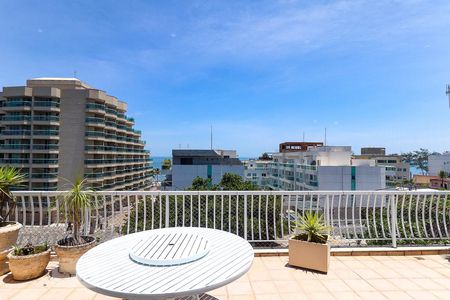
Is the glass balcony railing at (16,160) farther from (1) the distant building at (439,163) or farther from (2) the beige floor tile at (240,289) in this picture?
(1) the distant building at (439,163)

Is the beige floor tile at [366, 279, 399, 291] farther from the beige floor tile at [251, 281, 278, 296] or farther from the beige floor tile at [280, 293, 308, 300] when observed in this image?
the beige floor tile at [251, 281, 278, 296]

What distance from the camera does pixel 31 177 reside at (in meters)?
38.5

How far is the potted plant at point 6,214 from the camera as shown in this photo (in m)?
3.44

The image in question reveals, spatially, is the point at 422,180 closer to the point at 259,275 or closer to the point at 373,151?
the point at 373,151

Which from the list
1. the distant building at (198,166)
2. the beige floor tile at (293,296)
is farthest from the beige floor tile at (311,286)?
the distant building at (198,166)

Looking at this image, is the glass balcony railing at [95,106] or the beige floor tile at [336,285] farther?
the glass balcony railing at [95,106]

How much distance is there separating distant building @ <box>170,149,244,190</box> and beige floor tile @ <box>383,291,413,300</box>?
171ft

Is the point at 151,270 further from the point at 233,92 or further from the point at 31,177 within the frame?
the point at 233,92

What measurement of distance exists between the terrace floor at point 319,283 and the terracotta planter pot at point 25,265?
80 millimetres

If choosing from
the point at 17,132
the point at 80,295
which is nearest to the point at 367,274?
the point at 80,295

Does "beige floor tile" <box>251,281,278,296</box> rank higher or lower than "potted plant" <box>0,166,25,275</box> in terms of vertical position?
lower

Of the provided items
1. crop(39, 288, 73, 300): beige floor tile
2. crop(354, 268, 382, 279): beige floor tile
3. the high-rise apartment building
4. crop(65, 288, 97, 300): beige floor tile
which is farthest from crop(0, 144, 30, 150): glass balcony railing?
crop(354, 268, 382, 279): beige floor tile

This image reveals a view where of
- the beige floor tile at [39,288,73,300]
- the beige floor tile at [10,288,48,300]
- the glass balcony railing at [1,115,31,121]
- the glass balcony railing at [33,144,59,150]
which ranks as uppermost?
the glass balcony railing at [1,115,31,121]

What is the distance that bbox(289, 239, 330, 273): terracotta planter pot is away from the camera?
3.53m
